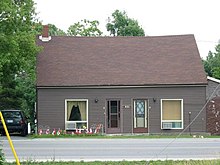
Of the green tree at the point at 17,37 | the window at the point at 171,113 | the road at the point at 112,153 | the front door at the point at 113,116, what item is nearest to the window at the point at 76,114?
the front door at the point at 113,116

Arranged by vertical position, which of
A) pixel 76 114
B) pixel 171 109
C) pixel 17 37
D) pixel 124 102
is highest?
pixel 17 37

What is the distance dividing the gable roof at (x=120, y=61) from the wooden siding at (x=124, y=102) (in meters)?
0.47

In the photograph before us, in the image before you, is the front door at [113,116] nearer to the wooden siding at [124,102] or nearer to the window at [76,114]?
the wooden siding at [124,102]

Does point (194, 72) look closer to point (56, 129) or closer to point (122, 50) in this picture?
point (122, 50)

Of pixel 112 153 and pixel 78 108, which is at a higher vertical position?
pixel 78 108

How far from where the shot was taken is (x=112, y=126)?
110ft

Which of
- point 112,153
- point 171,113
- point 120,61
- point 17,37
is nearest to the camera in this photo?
point 112,153

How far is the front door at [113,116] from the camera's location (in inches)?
1316

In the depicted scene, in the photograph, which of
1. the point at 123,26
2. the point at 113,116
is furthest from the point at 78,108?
the point at 123,26

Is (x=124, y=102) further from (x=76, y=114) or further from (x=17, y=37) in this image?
(x=17, y=37)

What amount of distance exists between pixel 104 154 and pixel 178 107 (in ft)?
50.6

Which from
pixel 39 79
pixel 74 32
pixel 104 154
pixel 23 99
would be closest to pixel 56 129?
pixel 39 79

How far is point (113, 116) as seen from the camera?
33.6m

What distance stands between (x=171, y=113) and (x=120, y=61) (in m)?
4.77
